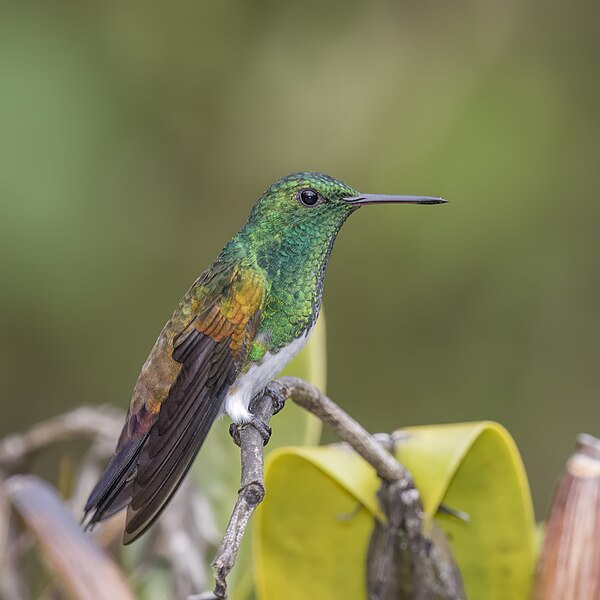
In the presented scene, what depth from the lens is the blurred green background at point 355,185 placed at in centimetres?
316

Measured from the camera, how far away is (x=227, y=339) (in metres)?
0.98

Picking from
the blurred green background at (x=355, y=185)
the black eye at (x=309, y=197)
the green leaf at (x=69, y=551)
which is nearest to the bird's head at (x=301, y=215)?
the black eye at (x=309, y=197)

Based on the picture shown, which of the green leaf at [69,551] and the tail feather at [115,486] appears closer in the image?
the tail feather at [115,486]

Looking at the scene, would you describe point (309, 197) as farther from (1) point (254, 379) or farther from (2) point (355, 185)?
(2) point (355, 185)

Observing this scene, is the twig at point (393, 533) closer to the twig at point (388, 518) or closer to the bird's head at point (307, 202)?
the twig at point (388, 518)

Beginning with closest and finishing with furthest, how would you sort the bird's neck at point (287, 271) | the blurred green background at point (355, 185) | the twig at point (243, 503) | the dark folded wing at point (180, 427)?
the twig at point (243, 503), the dark folded wing at point (180, 427), the bird's neck at point (287, 271), the blurred green background at point (355, 185)

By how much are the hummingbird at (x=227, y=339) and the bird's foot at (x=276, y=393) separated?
0.02 metres

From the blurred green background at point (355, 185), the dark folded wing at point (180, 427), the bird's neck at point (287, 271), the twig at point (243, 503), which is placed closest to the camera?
the twig at point (243, 503)

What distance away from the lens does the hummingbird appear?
0.92 metres

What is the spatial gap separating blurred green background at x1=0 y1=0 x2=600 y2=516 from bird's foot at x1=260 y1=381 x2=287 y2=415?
204 cm

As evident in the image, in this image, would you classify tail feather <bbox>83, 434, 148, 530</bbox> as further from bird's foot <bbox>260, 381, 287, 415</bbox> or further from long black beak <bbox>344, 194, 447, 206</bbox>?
long black beak <bbox>344, 194, 447, 206</bbox>

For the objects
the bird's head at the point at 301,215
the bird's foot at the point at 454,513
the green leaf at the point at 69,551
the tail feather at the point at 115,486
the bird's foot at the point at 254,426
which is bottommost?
the green leaf at the point at 69,551

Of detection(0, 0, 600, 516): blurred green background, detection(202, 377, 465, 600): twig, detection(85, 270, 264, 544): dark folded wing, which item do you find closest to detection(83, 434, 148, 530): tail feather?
detection(85, 270, 264, 544): dark folded wing

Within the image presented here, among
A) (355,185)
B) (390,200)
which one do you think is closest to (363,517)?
(390,200)
